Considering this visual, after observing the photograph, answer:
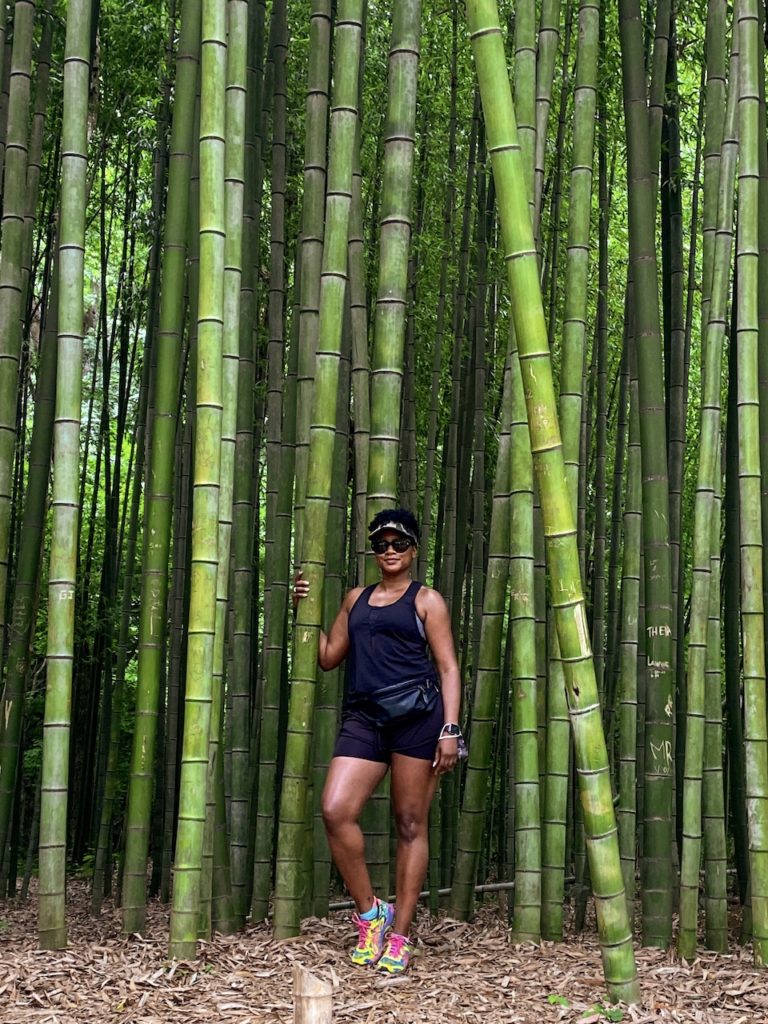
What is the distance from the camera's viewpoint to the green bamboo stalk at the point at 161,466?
3.21 metres

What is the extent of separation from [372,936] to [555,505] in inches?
47.6

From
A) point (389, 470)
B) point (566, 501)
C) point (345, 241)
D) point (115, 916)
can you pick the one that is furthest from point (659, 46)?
point (115, 916)

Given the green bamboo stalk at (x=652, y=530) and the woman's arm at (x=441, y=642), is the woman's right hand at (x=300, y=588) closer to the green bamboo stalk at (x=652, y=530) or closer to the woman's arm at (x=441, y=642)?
the woman's arm at (x=441, y=642)

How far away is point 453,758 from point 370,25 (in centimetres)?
434

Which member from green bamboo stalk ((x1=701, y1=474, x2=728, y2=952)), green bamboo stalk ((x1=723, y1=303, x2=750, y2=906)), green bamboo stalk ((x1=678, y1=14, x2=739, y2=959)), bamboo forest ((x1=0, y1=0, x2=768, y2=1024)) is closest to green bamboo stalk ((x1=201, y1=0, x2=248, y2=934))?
bamboo forest ((x1=0, y1=0, x2=768, y2=1024))

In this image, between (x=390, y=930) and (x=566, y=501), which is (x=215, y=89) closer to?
(x=566, y=501)

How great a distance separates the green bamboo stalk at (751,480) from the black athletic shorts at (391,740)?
2.72 feet

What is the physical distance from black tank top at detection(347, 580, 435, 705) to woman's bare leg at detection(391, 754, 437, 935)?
0.65ft

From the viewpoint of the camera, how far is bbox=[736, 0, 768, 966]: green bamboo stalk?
3061 millimetres

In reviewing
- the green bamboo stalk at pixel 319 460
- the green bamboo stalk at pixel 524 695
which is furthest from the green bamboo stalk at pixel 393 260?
the green bamboo stalk at pixel 524 695

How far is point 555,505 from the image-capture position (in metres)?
2.55

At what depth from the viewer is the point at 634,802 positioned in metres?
3.79

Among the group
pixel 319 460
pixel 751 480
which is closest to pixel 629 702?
pixel 751 480

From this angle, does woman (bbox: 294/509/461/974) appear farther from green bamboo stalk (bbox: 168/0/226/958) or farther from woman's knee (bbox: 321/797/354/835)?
green bamboo stalk (bbox: 168/0/226/958)
